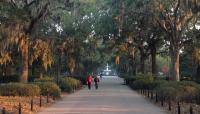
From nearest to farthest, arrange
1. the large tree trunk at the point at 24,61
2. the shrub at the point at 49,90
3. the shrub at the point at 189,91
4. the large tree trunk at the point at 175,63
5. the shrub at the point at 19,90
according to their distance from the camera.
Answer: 1. the shrub at the point at 189,91
2. the shrub at the point at 19,90
3. the shrub at the point at 49,90
4. the large tree trunk at the point at 24,61
5. the large tree trunk at the point at 175,63

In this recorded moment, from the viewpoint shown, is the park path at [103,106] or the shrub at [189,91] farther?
the shrub at [189,91]

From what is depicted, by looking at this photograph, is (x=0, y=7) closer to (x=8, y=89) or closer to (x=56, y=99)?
(x=8, y=89)

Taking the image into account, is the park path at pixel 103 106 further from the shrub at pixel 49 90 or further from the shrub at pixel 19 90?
the shrub at pixel 19 90

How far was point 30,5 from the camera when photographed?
34062 mm

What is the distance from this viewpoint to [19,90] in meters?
30.2

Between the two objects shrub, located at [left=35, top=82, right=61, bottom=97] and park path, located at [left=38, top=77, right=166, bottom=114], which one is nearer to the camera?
park path, located at [left=38, top=77, right=166, bottom=114]

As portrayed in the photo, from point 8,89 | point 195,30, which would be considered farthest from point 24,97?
point 195,30

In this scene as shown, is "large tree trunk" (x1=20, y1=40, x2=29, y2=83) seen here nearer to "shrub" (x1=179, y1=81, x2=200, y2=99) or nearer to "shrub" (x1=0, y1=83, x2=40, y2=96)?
"shrub" (x1=0, y1=83, x2=40, y2=96)

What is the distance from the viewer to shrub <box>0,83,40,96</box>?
3014cm

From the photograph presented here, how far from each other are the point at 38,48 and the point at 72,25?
1383 cm

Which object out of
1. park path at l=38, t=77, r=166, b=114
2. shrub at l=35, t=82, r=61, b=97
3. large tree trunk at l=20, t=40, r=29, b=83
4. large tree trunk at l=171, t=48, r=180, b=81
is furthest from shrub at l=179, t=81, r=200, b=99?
large tree trunk at l=20, t=40, r=29, b=83

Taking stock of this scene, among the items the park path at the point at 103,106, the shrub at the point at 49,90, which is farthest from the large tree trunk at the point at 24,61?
the park path at the point at 103,106

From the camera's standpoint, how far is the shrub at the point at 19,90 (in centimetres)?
3014

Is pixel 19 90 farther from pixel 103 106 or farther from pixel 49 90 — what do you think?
pixel 103 106
